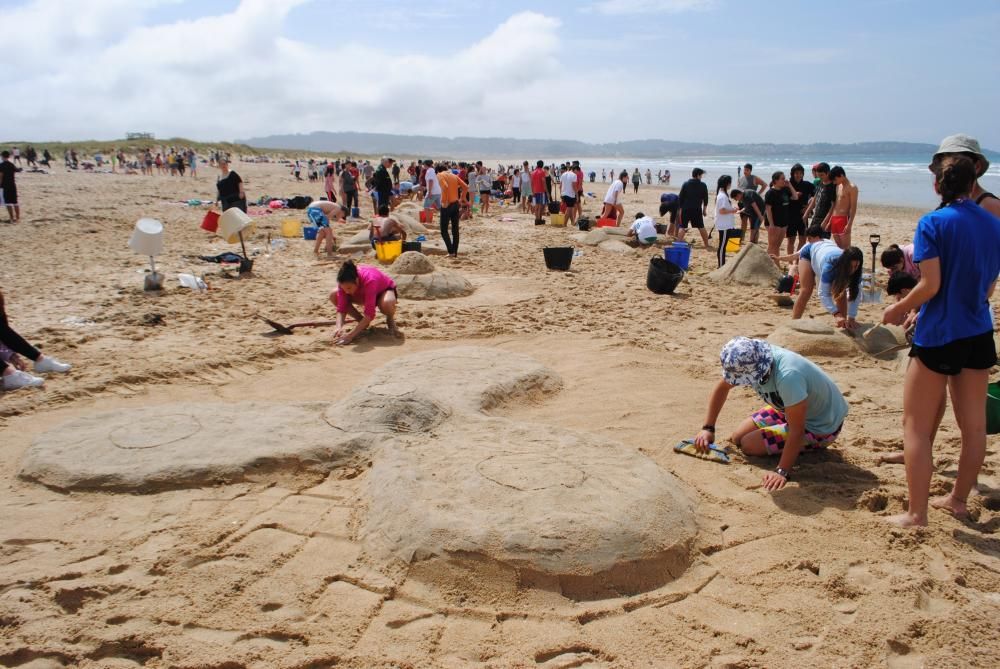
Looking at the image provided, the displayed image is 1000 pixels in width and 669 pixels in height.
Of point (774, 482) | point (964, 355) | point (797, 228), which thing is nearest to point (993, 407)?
point (964, 355)

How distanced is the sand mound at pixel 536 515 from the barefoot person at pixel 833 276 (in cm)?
325

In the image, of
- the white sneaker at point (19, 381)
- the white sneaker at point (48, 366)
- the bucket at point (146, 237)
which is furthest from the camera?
the bucket at point (146, 237)

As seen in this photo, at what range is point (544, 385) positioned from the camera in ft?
17.2

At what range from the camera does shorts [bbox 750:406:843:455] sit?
3988 millimetres

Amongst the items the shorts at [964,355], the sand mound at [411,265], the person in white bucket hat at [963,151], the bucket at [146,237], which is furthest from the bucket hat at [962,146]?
the bucket at [146,237]

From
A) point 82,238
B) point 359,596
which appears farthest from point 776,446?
point 82,238

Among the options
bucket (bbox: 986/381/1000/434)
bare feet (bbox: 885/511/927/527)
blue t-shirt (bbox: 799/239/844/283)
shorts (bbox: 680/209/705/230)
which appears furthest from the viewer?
shorts (bbox: 680/209/705/230)

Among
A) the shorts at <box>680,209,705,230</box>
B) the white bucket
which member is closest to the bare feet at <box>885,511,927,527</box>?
the white bucket

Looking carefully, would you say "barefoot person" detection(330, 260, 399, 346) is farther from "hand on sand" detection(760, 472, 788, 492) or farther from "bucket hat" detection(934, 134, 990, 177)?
"bucket hat" detection(934, 134, 990, 177)

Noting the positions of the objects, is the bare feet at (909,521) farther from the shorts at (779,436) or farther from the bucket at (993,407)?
the bucket at (993,407)

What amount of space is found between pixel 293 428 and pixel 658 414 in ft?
8.46

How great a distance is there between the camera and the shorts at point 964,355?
3.00m

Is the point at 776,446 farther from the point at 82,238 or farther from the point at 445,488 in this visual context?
the point at 82,238

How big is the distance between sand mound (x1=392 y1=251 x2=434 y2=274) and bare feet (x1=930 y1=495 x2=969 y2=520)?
7350 mm
